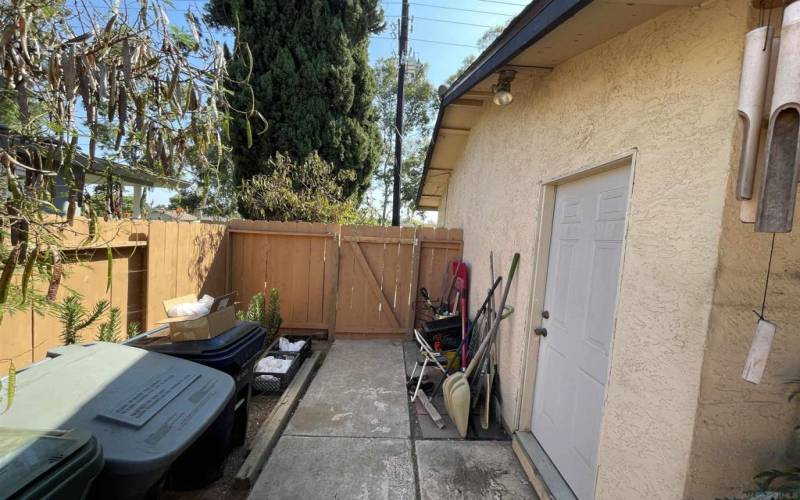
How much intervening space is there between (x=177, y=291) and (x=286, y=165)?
4.63m

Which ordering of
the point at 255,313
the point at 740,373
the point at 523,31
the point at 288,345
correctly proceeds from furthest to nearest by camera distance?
the point at 288,345 < the point at 255,313 < the point at 523,31 < the point at 740,373

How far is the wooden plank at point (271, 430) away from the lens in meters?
2.52

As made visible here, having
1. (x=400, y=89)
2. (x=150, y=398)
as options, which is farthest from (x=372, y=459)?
(x=400, y=89)

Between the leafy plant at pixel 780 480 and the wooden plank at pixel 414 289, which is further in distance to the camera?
the wooden plank at pixel 414 289

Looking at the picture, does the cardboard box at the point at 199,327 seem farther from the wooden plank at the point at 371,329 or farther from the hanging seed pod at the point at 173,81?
the wooden plank at the point at 371,329

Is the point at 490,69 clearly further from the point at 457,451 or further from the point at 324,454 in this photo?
the point at 324,454

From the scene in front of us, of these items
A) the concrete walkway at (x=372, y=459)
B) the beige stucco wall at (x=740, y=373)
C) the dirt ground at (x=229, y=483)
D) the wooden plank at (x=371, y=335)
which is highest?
the beige stucco wall at (x=740, y=373)

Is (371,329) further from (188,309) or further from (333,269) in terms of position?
(188,309)

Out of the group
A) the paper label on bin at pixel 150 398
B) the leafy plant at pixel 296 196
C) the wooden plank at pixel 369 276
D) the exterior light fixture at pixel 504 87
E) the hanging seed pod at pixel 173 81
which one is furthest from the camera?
the leafy plant at pixel 296 196

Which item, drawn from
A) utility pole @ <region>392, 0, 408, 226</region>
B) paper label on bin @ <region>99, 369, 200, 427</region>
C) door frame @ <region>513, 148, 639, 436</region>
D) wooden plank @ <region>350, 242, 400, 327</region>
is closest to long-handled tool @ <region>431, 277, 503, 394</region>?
door frame @ <region>513, 148, 639, 436</region>

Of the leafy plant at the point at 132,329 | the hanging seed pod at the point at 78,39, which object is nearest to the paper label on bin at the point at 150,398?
the hanging seed pod at the point at 78,39

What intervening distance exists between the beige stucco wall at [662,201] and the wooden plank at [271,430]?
2.33 metres

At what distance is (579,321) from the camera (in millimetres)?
2439

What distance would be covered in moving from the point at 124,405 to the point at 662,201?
2.64 m
